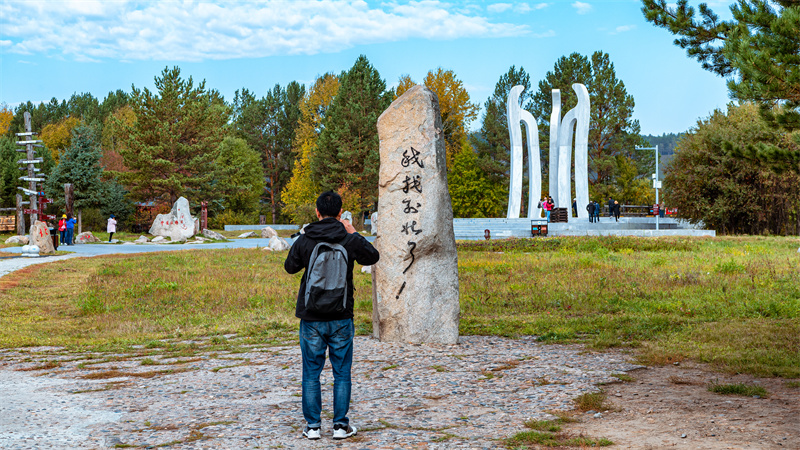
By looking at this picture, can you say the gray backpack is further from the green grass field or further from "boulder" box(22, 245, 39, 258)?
"boulder" box(22, 245, 39, 258)

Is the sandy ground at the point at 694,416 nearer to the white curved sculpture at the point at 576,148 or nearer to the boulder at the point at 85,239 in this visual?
the white curved sculpture at the point at 576,148

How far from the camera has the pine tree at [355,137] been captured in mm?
47438

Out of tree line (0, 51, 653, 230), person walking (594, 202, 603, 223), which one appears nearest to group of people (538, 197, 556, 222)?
person walking (594, 202, 603, 223)

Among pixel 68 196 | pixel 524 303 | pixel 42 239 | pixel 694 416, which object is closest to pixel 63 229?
pixel 68 196

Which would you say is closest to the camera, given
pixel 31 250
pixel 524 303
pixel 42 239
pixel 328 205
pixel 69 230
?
pixel 328 205

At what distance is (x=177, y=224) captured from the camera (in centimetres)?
3688

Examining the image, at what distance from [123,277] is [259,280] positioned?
3.63 meters

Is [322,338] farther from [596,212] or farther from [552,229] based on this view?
[596,212]

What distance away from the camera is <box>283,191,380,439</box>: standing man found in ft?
16.9

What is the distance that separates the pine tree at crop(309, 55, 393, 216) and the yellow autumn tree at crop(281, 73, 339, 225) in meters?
3.78

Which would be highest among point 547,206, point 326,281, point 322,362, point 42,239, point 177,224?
point 547,206

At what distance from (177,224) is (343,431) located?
3365 centimetres

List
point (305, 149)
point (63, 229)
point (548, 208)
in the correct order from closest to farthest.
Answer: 1. point (63, 229)
2. point (548, 208)
3. point (305, 149)

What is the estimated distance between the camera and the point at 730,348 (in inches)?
323
